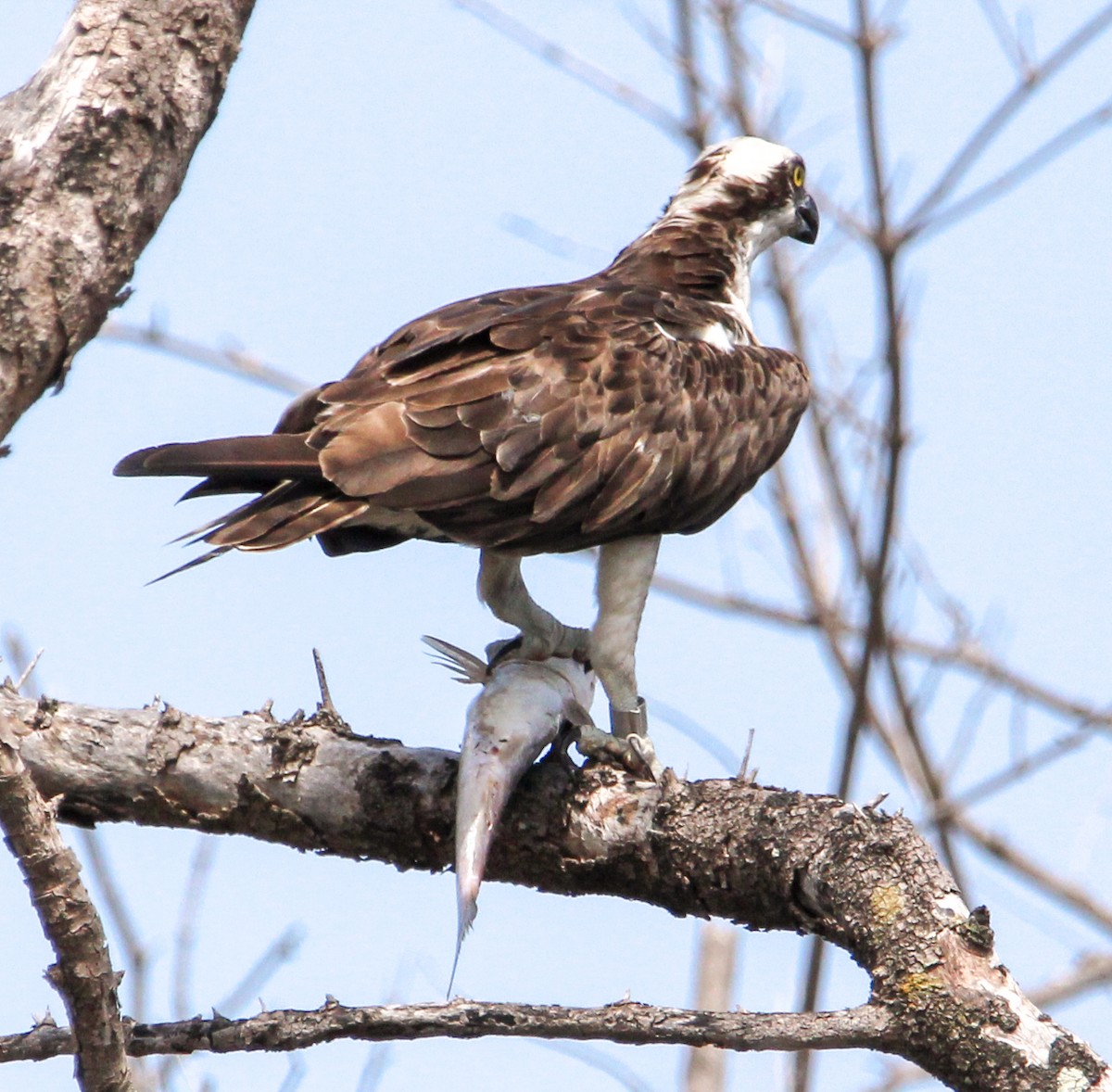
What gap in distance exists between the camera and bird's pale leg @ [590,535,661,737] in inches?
191

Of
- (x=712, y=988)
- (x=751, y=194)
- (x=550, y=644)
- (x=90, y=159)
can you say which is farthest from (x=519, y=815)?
(x=712, y=988)

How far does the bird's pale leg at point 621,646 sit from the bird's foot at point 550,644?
0.10m

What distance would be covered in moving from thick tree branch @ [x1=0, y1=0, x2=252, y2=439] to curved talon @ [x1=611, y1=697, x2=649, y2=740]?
197 centimetres

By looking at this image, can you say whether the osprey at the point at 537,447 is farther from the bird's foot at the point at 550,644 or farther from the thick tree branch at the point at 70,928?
the thick tree branch at the point at 70,928

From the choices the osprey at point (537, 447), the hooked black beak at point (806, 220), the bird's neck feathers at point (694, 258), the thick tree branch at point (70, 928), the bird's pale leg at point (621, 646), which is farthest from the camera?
the hooked black beak at point (806, 220)

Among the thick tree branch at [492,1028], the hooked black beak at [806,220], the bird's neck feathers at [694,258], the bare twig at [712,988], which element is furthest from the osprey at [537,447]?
the bare twig at [712,988]

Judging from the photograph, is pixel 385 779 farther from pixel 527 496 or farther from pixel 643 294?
pixel 643 294

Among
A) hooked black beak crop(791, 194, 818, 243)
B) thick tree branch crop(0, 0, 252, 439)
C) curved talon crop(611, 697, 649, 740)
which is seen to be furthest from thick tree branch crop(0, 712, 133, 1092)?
hooked black beak crop(791, 194, 818, 243)

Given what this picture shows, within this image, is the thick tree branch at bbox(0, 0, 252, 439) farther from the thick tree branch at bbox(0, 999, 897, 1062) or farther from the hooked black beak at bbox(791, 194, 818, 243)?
the hooked black beak at bbox(791, 194, 818, 243)

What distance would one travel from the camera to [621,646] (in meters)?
4.86

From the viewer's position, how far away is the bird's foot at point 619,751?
4.37 m

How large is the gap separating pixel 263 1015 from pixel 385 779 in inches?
44.8

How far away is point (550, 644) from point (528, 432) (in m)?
0.73

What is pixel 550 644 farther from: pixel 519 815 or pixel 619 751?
pixel 519 815
